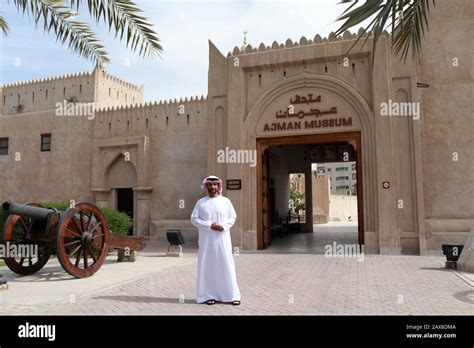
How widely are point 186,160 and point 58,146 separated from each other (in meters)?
6.78

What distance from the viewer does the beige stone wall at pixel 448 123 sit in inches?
460

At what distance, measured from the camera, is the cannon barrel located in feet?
23.5

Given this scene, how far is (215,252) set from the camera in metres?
6.34

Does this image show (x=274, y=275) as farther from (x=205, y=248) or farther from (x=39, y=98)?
(x=39, y=98)

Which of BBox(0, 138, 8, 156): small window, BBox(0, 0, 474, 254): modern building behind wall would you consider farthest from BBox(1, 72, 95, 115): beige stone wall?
BBox(0, 0, 474, 254): modern building behind wall

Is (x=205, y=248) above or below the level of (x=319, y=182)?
below

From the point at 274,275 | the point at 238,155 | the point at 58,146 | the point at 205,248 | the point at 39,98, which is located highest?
the point at 39,98

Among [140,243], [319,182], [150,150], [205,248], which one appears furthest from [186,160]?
[319,182]

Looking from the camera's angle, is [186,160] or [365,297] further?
[186,160]

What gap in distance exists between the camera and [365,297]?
21.2 feet

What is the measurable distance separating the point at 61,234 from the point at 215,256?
306cm

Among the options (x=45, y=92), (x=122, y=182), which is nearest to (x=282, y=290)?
(x=122, y=182)
